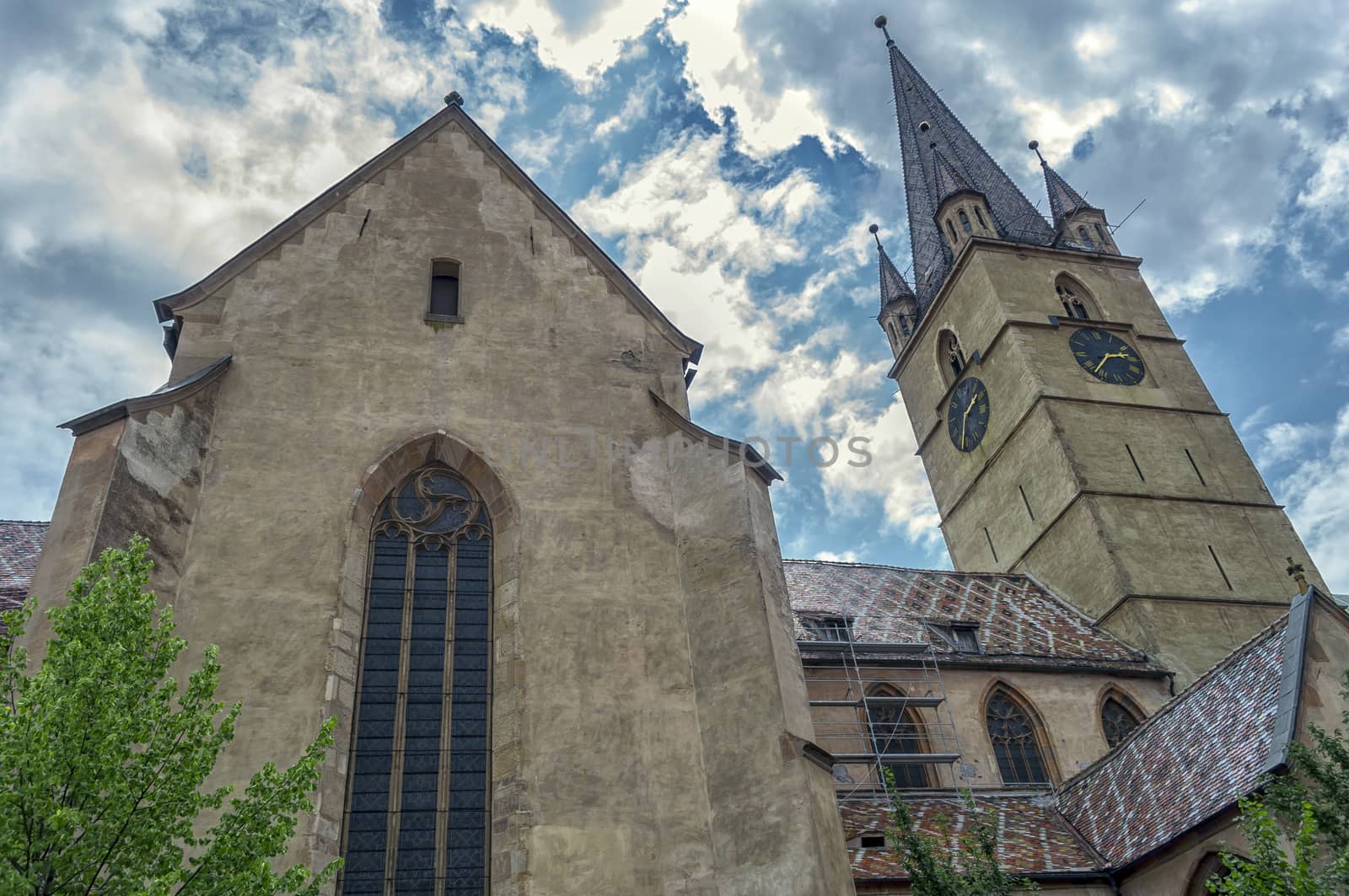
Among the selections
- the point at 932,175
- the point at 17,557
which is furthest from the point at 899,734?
the point at 932,175

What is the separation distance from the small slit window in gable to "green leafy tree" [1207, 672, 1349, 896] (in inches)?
395

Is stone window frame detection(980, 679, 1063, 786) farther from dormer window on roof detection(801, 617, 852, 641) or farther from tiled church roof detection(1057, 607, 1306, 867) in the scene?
dormer window on roof detection(801, 617, 852, 641)

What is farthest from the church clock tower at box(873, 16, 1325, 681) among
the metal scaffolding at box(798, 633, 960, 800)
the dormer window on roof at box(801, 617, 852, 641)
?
the dormer window on roof at box(801, 617, 852, 641)

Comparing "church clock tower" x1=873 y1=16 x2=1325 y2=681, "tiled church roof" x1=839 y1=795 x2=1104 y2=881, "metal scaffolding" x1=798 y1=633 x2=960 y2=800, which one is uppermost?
"church clock tower" x1=873 y1=16 x2=1325 y2=681

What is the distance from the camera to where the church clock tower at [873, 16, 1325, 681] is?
70.8ft

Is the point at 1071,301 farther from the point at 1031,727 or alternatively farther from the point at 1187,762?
the point at 1187,762

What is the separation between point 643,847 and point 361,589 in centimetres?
383

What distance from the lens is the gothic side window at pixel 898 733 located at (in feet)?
52.1

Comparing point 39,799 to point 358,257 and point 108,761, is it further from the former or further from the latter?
point 358,257

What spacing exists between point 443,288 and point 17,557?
725 centimetres

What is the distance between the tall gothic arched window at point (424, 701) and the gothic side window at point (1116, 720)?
12.1 metres

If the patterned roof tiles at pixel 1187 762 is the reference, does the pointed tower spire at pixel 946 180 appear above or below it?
above

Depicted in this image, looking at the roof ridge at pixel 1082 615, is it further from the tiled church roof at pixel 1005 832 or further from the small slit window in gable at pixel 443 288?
the small slit window in gable at pixel 443 288

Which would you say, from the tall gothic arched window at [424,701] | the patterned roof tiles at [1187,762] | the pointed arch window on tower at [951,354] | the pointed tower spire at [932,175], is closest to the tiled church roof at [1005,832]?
the patterned roof tiles at [1187,762]
